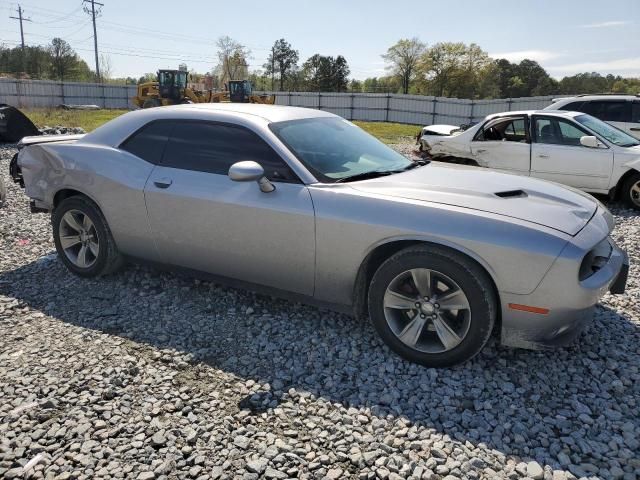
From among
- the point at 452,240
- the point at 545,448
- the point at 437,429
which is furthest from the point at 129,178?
the point at 545,448

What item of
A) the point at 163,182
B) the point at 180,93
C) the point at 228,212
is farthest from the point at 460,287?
the point at 180,93

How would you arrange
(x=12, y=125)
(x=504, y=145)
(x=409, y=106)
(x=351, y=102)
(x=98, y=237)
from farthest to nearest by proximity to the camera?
(x=351, y=102) → (x=409, y=106) → (x=12, y=125) → (x=504, y=145) → (x=98, y=237)

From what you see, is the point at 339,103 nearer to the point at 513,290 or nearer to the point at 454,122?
the point at 454,122

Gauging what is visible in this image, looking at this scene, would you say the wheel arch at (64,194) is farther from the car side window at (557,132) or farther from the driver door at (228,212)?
the car side window at (557,132)

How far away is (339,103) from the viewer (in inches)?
1313

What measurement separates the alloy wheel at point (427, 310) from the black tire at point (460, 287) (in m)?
0.02

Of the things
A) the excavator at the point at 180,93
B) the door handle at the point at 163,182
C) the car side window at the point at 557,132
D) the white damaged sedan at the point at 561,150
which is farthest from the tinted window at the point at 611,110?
the excavator at the point at 180,93

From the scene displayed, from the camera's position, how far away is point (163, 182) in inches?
150

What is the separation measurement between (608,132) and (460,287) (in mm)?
6471

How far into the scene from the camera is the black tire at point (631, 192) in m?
7.33

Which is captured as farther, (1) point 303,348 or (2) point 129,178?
(2) point 129,178

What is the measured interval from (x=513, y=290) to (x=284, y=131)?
1.94m

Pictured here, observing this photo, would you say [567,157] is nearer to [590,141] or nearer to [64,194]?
[590,141]

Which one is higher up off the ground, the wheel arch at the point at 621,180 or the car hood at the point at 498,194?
the car hood at the point at 498,194
